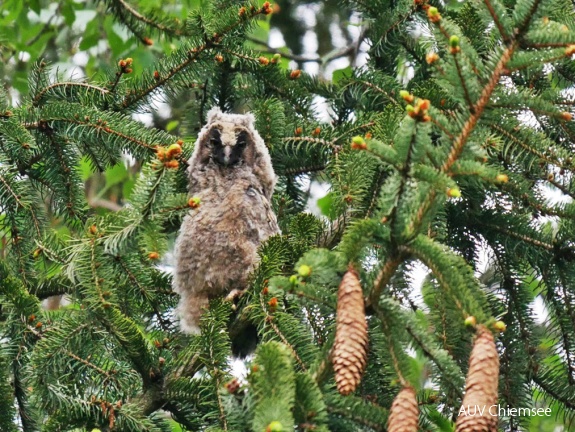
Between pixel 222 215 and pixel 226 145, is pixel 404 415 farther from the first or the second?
pixel 226 145

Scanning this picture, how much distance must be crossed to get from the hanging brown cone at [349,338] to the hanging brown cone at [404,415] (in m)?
0.08

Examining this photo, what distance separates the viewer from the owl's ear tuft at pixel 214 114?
3.23 meters

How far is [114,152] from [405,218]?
1.35 m

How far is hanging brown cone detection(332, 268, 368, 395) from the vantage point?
4.43 ft

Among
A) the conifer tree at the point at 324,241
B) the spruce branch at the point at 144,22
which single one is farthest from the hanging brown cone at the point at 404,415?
the spruce branch at the point at 144,22

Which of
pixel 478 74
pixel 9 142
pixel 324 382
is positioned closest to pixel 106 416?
pixel 324 382

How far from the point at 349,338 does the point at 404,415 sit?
0.16 meters

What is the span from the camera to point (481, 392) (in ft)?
4.26

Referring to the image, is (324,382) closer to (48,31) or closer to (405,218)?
(405,218)

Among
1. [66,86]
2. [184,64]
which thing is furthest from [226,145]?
[66,86]

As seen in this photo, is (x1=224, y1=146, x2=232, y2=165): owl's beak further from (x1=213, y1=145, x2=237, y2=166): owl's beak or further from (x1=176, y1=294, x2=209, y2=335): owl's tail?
(x1=176, y1=294, x2=209, y2=335): owl's tail

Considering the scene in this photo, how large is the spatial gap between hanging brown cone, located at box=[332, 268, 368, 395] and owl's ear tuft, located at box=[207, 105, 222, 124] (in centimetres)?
188

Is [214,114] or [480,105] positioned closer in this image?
[480,105]

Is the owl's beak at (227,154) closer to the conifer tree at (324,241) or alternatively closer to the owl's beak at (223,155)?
the owl's beak at (223,155)
